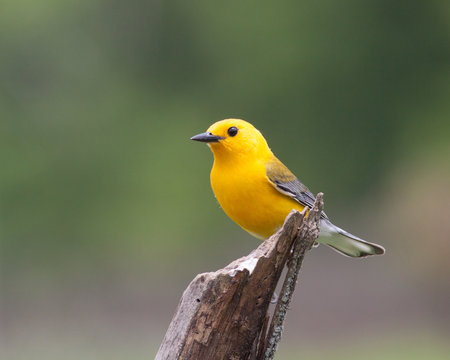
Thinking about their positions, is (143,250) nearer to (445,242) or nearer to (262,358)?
(445,242)

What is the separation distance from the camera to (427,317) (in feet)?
40.2

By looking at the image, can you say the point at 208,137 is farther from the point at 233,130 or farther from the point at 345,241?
the point at 345,241

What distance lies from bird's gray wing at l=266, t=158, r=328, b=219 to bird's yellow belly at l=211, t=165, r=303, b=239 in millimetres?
44

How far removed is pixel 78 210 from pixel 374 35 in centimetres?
661

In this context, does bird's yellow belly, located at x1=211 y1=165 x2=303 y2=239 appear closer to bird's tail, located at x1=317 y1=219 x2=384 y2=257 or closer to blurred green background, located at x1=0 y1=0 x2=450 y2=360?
bird's tail, located at x1=317 y1=219 x2=384 y2=257

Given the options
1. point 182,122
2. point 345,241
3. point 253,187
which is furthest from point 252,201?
point 182,122

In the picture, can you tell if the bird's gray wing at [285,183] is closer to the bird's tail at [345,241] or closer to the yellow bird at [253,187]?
the yellow bird at [253,187]

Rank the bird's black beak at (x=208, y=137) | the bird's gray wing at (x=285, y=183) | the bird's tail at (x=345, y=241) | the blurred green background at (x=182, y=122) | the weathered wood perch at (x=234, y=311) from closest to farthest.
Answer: the weathered wood perch at (x=234, y=311), the bird's black beak at (x=208, y=137), the bird's gray wing at (x=285, y=183), the bird's tail at (x=345, y=241), the blurred green background at (x=182, y=122)

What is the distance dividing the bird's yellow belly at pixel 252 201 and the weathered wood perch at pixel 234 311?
1.12 metres

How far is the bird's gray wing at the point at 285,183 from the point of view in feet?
16.8

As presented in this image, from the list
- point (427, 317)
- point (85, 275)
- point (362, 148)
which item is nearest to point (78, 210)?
point (85, 275)

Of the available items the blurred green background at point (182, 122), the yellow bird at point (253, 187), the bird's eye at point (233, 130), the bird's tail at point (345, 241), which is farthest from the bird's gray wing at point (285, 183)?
the blurred green background at point (182, 122)

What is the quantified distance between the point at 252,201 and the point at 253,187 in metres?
0.10

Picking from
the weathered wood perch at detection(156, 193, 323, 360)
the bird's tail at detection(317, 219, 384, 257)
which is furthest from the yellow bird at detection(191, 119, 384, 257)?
the weathered wood perch at detection(156, 193, 323, 360)
